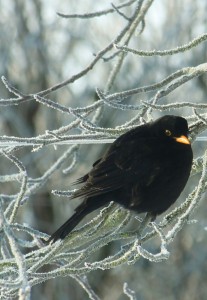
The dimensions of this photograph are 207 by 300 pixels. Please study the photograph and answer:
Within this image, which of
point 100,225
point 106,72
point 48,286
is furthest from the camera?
point 106,72

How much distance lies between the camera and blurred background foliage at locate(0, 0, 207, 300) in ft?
48.9

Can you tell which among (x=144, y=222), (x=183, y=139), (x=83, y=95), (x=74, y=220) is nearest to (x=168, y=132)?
(x=183, y=139)

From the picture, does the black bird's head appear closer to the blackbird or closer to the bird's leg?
the blackbird

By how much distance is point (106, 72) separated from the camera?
16641 mm

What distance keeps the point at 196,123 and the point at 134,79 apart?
11.5 meters

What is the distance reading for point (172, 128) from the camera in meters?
4.95

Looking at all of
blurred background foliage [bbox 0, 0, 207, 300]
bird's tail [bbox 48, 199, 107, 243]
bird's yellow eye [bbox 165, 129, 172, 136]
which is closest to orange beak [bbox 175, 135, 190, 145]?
bird's yellow eye [bbox 165, 129, 172, 136]

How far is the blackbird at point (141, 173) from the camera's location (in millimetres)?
4754

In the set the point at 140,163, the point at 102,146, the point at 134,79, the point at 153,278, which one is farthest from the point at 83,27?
the point at 140,163

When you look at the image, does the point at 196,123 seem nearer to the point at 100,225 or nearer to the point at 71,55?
the point at 100,225

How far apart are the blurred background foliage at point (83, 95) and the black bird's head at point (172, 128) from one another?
28.6ft

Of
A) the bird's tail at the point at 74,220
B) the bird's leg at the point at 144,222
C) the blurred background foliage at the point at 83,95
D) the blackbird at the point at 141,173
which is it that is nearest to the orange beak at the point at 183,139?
the blackbird at the point at 141,173

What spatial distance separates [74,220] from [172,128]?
0.93 m

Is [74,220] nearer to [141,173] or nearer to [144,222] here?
[144,222]
